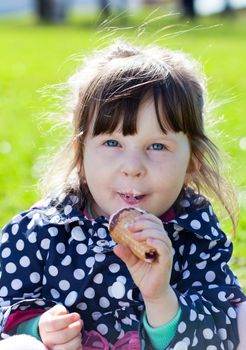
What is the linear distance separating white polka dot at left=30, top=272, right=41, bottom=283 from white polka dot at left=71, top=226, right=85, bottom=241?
16 centimetres

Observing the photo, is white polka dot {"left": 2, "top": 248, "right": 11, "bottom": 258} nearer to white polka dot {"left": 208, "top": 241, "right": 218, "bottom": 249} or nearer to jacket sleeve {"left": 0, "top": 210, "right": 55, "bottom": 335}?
jacket sleeve {"left": 0, "top": 210, "right": 55, "bottom": 335}

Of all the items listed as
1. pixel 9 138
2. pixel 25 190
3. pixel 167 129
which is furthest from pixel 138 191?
pixel 9 138

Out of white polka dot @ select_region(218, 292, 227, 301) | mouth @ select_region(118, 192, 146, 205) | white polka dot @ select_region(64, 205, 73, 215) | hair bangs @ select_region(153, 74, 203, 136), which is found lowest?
white polka dot @ select_region(218, 292, 227, 301)

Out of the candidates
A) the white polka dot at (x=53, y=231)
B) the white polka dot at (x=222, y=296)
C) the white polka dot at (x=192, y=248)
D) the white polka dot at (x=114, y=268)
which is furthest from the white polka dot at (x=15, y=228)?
the white polka dot at (x=222, y=296)

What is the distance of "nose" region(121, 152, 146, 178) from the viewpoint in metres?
2.91

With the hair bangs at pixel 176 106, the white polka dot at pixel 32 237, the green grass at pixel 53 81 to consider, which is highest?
the hair bangs at pixel 176 106

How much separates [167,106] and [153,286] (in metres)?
0.59

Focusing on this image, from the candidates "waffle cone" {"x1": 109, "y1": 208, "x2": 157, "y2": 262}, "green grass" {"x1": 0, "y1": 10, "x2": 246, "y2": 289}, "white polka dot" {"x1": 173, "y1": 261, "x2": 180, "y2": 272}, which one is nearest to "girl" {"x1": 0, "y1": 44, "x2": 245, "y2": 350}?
"white polka dot" {"x1": 173, "y1": 261, "x2": 180, "y2": 272}

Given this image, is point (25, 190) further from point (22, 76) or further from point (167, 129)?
point (22, 76)

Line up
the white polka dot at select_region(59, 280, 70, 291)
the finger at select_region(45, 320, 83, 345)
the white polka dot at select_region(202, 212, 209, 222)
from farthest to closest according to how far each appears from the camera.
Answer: the white polka dot at select_region(202, 212, 209, 222) → the white polka dot at select_region(59, 280, 70, 291) → the finger at select_region(45, 320, 83, 345)

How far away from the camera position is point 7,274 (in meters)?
3.06

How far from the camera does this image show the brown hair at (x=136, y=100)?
118 inches

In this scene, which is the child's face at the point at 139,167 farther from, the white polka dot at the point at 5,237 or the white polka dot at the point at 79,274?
the white polka dot at the point at 5,237

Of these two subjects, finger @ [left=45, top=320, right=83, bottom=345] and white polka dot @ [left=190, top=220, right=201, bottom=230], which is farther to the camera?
white polka dot @ [left=190, top=220, right=201, bottom=230]
